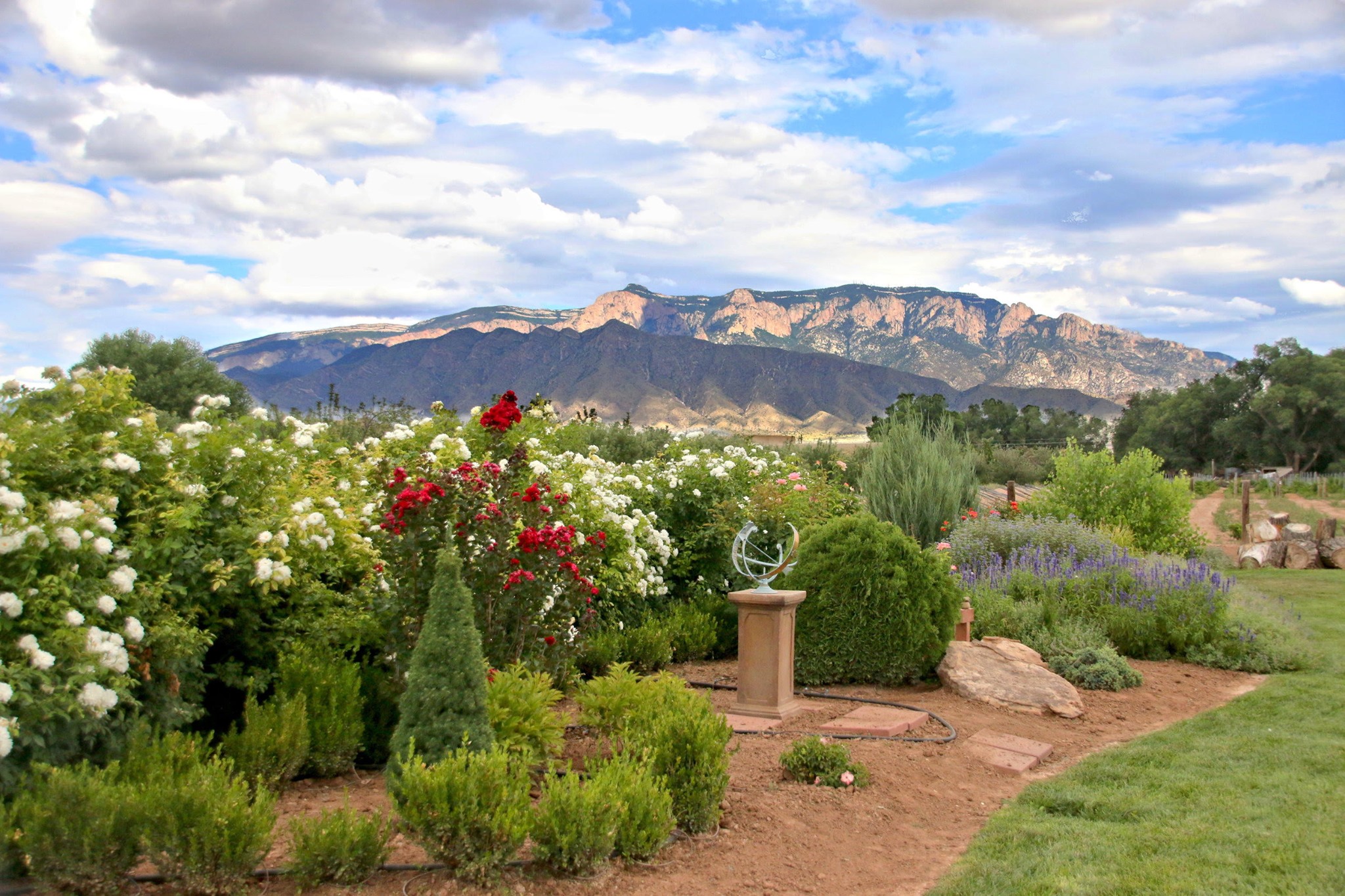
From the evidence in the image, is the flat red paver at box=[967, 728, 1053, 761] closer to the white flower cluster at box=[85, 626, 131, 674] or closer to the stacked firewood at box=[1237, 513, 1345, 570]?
the white flower cluster at box=[85, 626, 131, 674]

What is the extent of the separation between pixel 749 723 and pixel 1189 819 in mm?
2348

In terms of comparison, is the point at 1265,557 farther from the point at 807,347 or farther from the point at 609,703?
the point at 807,347

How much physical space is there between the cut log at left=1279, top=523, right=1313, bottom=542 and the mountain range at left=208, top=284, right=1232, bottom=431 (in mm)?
78181

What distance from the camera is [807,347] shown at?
157 metres

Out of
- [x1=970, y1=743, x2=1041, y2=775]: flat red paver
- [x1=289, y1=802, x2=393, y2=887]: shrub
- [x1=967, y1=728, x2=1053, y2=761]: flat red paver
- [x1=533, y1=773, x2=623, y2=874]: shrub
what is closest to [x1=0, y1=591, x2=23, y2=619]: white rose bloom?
[x1=289, y1=802, x2=393, y2=887]: shrub

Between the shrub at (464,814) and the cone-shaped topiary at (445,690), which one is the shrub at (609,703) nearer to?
the cone-shaped topiary at (445,690)

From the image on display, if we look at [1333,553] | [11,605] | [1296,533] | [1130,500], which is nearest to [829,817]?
[11,605]

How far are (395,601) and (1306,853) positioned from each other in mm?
4191

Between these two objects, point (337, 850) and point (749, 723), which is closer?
point (337, 850)

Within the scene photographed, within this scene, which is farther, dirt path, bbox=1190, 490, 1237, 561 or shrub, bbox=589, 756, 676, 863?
dirt path, bbox=1190, 490, 1237, 561

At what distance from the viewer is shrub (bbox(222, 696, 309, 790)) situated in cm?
398

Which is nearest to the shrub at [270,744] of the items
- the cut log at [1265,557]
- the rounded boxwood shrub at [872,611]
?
the rounded boxwood shrub at [872,611]

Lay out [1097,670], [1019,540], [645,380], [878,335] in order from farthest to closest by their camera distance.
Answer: [878,335] < [645,380] < [1019,540] < [1097,670]

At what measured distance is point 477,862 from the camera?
319 cm
